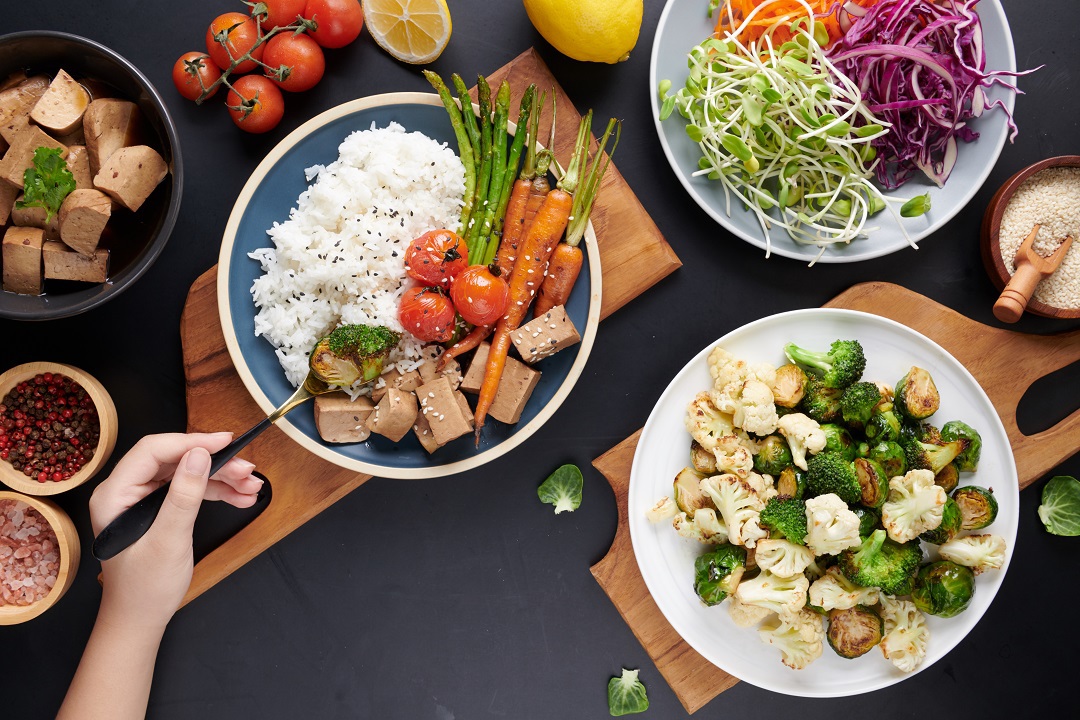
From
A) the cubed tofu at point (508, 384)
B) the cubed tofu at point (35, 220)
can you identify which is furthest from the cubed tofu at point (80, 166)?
the cubed tofu at point (508, 384)

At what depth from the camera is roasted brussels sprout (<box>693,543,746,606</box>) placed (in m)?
2.41

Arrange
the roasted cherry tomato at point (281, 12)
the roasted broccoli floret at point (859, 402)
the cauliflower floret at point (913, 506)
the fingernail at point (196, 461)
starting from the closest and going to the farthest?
the fingernail at point (196, 461)
the cauliflower floret at point (913, 506)
the roasted broccoli floret at point (859, 402)
the roasted cherry tomato at point (281, 12)

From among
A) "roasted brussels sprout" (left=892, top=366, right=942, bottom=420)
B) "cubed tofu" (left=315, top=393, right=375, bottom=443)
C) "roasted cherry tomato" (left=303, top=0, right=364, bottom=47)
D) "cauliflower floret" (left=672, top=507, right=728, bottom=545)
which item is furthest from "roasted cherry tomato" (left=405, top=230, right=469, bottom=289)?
"roasted brussels sprout" (left=892, top=366, right=942, bottom=420)

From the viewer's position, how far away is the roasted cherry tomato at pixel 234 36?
251 cm

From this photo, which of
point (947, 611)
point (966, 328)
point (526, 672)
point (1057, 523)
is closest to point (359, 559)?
point (526, 672)

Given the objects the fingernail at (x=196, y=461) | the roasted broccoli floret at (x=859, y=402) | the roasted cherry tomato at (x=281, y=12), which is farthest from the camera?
the roasted cherry tomato at (x=281, y=12)

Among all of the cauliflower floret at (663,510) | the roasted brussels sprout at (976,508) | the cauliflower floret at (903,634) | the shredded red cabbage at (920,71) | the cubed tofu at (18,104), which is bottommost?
the cauliflower floret at (903,634)

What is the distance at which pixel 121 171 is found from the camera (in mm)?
2238

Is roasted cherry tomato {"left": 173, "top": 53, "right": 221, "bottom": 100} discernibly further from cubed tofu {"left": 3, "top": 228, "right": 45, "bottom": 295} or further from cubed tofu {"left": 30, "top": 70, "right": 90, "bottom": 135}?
cubed tofu {"left": 3, "top": 228, "right": 45, "bottom": 295}

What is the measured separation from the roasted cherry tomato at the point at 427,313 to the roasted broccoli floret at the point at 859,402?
57.4 inches

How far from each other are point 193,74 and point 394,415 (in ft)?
4.91

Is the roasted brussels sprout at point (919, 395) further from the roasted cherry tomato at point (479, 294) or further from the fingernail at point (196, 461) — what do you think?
the fingernail at point (196, 461)

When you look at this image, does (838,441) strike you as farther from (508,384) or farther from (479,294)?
(479,294)

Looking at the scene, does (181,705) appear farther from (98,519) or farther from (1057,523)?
(1057,523)
